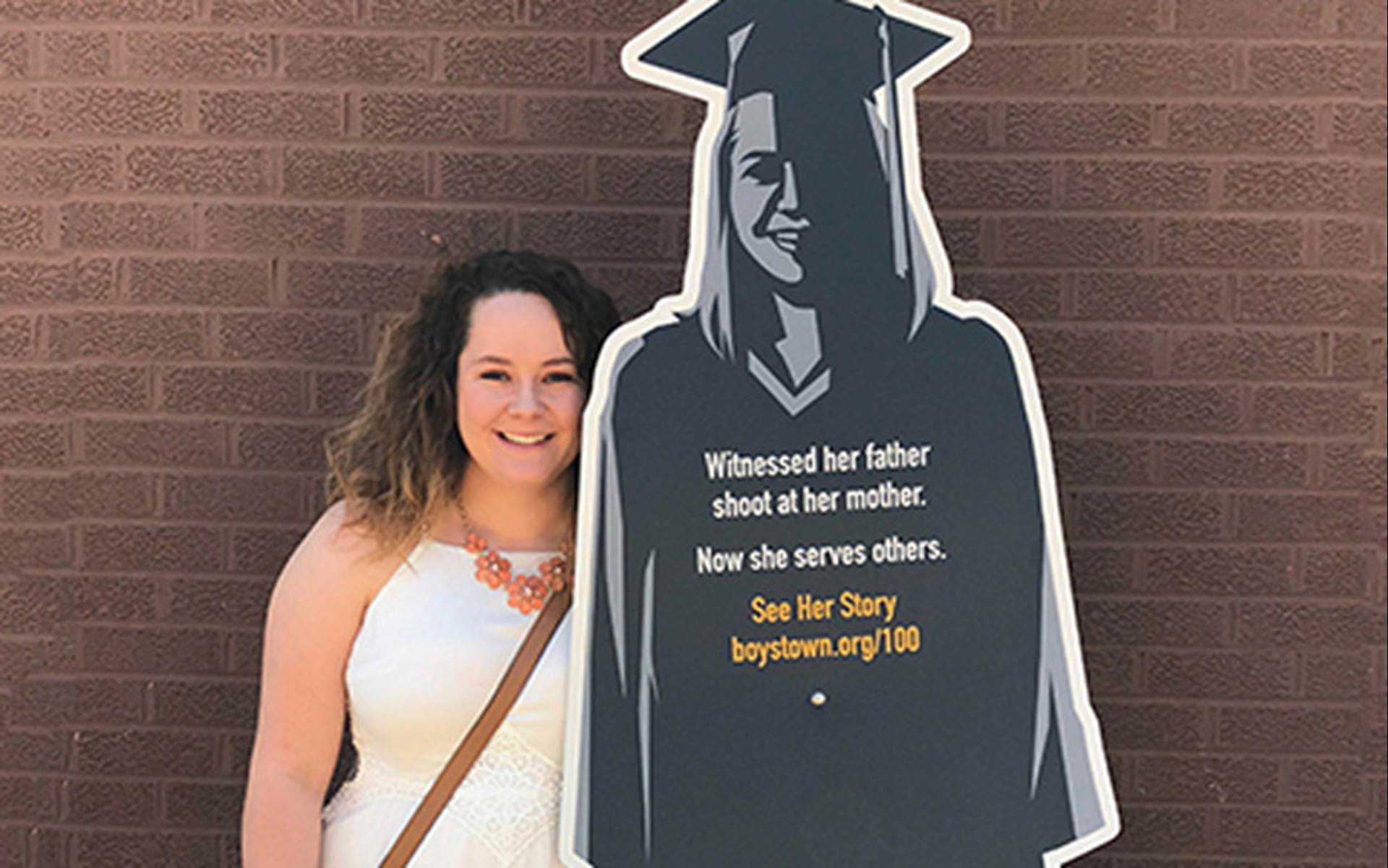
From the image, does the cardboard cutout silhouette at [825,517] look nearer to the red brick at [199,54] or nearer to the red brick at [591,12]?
the red brick at [591,12]

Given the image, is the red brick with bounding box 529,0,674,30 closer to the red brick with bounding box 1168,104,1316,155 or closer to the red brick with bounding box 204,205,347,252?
the red brick with bounding box 204,205,347,252

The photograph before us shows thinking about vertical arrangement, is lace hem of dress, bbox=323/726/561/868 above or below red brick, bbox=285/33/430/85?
below

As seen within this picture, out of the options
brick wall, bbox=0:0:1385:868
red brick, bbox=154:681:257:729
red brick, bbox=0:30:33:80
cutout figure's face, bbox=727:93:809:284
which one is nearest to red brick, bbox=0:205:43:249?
brick wall, bbox=0:0:1385:868

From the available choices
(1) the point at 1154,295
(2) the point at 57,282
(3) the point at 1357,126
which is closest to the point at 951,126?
(1) the point at 1154,295

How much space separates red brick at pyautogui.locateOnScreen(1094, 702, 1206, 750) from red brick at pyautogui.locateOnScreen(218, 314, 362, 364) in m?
2.05

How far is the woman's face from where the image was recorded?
275 cm

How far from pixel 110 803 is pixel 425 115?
1868 mm

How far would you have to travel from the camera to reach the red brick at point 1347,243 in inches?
143

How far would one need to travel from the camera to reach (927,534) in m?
2.73

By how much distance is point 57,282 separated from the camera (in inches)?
146

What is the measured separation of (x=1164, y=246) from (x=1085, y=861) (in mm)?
1515

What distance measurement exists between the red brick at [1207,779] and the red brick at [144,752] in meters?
2.31

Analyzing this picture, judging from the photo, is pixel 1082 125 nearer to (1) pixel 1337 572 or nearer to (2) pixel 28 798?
(1) pixel 1337 572

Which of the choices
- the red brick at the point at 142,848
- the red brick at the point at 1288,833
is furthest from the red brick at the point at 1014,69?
the red brick at the point at 142,848
